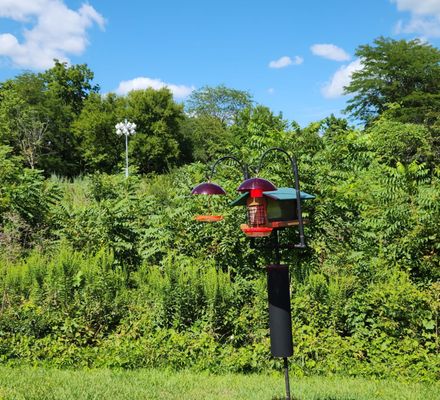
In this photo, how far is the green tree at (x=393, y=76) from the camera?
110 feet

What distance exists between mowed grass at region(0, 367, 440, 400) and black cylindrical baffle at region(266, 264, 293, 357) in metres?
1.00

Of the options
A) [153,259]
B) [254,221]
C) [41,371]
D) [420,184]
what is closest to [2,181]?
[153,259]

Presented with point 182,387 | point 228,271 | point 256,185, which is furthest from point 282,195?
point 228,271

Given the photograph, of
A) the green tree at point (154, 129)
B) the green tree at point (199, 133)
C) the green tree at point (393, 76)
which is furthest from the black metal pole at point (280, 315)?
the green tree at point (199, 133)

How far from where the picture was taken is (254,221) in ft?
12.3

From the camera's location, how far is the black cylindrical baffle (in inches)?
146

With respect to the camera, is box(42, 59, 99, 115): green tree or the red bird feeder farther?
box(42, 59, 99, 115): green tree

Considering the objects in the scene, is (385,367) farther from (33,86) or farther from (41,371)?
(33,86)

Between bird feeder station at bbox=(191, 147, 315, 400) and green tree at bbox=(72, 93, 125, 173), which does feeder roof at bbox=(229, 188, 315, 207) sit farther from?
green tree at bbox=(72, 93, 125, 173)

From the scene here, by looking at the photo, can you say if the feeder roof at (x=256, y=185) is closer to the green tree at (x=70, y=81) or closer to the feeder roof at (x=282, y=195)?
the feeder roof at (x=282, y=195)

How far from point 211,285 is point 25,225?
13.7 feet

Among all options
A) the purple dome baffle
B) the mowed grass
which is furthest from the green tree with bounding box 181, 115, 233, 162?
the purple dome baffle

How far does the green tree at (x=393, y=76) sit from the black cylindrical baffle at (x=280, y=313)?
31.1m

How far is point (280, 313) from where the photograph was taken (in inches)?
147
